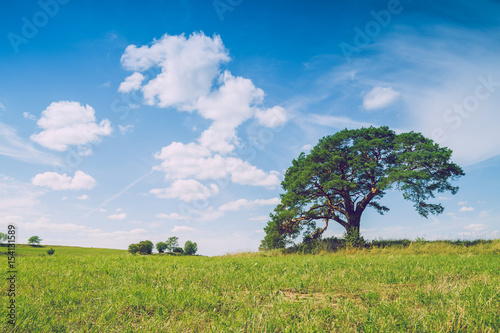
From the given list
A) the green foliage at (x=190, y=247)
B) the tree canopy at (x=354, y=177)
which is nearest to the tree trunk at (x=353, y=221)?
the tree canopy at (x=354, y=177)

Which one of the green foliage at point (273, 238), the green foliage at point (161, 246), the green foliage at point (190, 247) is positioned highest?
the green foliage at point (273, 238)

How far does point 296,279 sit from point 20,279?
19.8 ft

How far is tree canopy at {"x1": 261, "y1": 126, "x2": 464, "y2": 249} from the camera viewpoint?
948 inches

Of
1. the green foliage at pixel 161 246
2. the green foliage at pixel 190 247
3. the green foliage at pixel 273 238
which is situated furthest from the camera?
the green foliage at pixel 190 247

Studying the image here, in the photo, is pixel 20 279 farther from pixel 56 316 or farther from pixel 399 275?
pixel 399 275

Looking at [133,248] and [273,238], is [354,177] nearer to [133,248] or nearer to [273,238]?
[273,238]

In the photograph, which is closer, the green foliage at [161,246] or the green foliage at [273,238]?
the green foliage at [273,238]

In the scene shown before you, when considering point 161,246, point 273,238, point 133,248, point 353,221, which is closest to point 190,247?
point 161,246

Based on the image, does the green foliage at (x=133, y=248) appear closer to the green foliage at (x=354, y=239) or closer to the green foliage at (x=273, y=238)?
the green foliage at (x=273, y=238)

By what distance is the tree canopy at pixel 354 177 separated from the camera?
2408cm

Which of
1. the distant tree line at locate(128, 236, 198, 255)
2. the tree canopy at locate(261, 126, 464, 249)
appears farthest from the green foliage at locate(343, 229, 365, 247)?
the distant tree line at locate(128, 236, 198, 255)

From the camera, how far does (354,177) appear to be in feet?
85.4

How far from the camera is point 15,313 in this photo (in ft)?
12.9

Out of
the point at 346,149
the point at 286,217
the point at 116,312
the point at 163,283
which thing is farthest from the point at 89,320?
the point at 346,149
